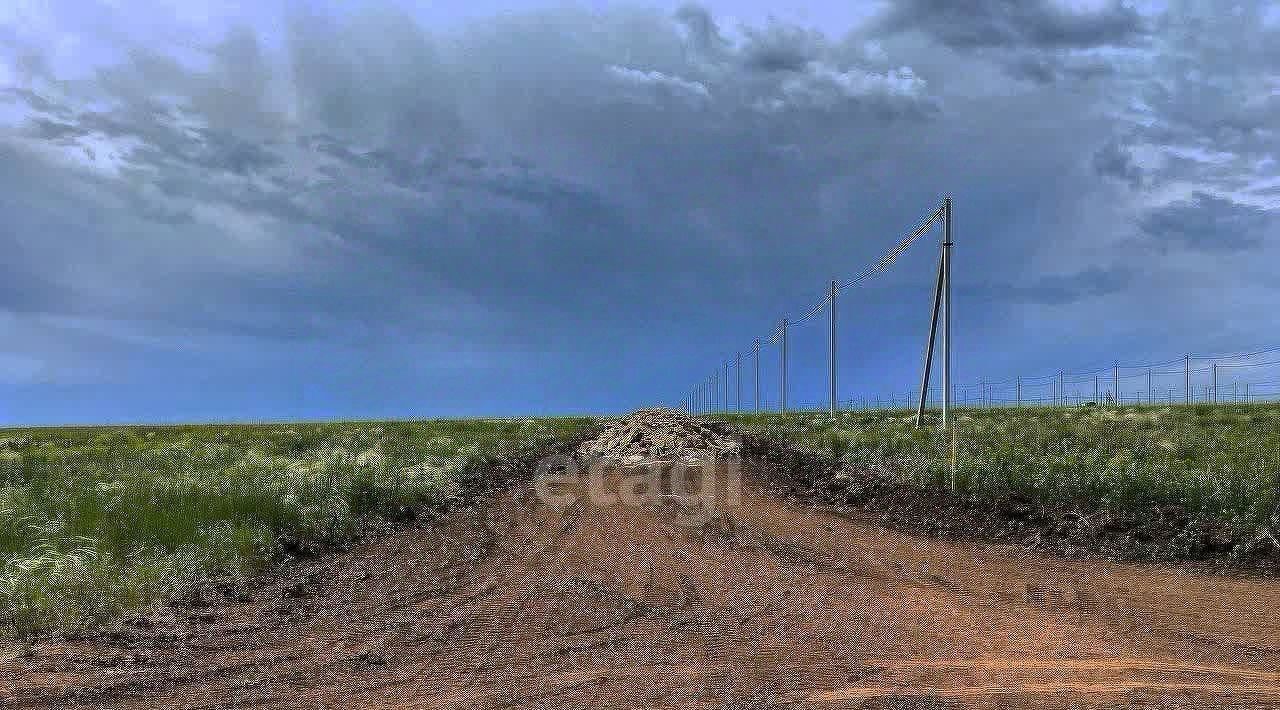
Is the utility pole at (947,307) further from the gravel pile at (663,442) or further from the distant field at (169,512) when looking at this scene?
the distant field at (169,512)

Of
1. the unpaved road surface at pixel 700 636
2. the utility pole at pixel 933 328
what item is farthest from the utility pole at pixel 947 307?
the unpaved road surface at pixel 700 636

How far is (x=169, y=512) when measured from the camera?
14.6 metres

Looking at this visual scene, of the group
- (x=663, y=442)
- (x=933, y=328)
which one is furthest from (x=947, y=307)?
(x=663, y=442)

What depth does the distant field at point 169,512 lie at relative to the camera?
10.0 metres

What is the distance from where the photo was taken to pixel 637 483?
62.1 feet

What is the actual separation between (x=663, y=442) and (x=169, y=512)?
1221 centimetres

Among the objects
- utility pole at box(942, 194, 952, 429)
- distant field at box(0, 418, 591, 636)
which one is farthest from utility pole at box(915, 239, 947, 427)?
distant field at box(0, 418, 591, 636)

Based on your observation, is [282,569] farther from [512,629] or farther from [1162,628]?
[1162,628]

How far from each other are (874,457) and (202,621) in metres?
13.8

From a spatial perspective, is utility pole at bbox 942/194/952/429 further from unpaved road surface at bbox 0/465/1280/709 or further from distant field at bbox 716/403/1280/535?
unpaved road surface at bbox 0/465/1280/709

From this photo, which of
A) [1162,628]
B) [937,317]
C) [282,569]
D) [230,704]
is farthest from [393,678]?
[937,317]

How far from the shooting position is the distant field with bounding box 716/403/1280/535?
13.7 m
